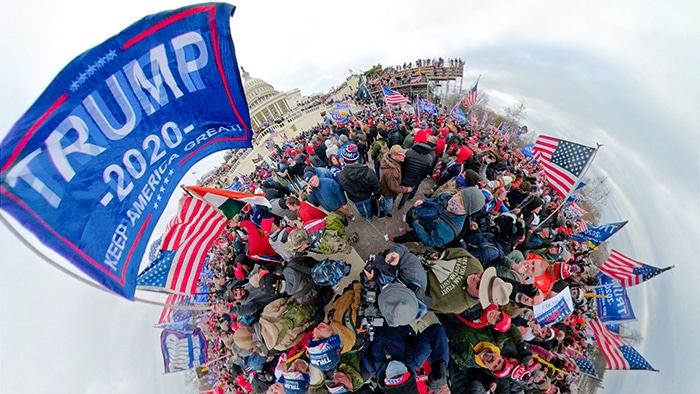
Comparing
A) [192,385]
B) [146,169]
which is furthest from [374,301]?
[192,385]

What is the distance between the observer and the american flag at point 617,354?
6.71 m

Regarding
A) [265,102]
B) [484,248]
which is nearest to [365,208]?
[484,248]

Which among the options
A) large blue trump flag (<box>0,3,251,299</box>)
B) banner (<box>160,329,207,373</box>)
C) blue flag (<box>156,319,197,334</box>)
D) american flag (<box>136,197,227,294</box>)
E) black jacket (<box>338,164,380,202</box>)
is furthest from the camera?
blue flag (<box>156,319,197,334</box>)

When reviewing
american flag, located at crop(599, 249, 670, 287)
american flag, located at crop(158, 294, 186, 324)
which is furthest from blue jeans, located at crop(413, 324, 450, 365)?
american flag, located at crop(158, 294, 186, 324)

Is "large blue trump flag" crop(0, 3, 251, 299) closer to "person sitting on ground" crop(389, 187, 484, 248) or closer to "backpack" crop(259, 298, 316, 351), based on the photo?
"backpack" crop(259, 298, 316, 351)

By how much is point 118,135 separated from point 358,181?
156 inches

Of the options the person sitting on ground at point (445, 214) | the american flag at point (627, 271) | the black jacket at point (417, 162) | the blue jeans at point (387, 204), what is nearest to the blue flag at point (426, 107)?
the blue jeans at point (387, 204)

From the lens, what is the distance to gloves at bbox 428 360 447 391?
4418 millimetres

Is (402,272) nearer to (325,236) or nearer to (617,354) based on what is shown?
(325,236)

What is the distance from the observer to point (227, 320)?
7.41m

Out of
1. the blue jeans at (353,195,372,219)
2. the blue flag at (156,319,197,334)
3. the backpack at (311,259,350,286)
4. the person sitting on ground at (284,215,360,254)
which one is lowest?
the blue flag at (156,319,197,334)

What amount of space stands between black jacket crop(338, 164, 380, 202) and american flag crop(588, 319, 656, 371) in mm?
7672

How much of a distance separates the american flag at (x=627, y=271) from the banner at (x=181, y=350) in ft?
41.8

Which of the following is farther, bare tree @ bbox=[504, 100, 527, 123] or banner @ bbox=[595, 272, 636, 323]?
bare tree @ bbox=[504, 100, 527, 123]
